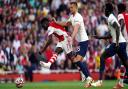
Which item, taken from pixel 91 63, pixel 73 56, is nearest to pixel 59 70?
pixel 91 63

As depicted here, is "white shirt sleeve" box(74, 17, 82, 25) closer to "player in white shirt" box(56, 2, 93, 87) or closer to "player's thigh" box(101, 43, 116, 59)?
"player in white shirt" box(56, 2, 93, 87)

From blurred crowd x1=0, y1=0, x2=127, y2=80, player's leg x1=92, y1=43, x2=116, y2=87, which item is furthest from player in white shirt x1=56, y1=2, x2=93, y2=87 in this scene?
blurred crowd x1=0, y1=0, x2=127, y2=80

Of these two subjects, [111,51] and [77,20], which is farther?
[77,20]

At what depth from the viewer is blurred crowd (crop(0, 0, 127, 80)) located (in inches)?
1140

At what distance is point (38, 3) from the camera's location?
33.9 metres

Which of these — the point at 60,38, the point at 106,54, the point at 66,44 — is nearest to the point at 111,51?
the point at 106,54

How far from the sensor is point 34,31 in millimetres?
31391

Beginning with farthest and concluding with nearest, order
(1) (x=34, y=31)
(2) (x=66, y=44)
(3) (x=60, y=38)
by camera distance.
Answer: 1. (1) (x=34, y=31)
2. (3) (x=60, y=38)
3. (2) (x=66, y=44)

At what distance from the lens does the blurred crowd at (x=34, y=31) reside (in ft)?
95.0

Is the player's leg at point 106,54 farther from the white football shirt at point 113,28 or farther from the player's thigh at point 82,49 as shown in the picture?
the player's thigh at point 82,49

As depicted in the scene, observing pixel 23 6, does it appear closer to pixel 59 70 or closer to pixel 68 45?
pixel 59 70

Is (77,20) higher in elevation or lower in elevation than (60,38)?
higher

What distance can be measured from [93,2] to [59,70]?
22.3ft

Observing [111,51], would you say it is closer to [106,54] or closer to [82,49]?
[106,54]
